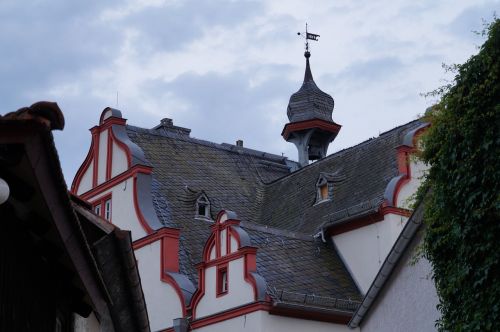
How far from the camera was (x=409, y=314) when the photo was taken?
1941 cm

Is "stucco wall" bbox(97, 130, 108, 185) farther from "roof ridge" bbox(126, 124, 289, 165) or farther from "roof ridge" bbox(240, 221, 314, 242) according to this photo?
"roof ridge" bbox(240, 221, 314, 242)

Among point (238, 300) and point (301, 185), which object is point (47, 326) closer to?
point (238, 300)

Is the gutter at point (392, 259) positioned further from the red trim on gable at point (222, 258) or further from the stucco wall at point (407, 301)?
the red trim on gable at point (222, 258)

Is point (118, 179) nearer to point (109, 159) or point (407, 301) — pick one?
point (109, 159)

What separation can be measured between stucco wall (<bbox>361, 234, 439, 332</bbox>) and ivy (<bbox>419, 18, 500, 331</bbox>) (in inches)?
85.7

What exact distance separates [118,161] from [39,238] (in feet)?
84.6

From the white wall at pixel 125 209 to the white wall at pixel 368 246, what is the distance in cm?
645

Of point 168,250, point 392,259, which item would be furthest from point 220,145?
point 392,259

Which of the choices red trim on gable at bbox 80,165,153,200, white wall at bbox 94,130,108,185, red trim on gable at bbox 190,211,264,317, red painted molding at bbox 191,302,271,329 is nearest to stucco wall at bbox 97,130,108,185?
white wall at bbox 94,130,108,185

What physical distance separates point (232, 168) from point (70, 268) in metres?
29.9

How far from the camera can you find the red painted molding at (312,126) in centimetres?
4062

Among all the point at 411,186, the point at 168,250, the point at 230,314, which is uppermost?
the point at 411,186

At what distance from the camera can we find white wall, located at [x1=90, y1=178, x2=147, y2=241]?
32.1 m

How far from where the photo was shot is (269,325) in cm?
2730
